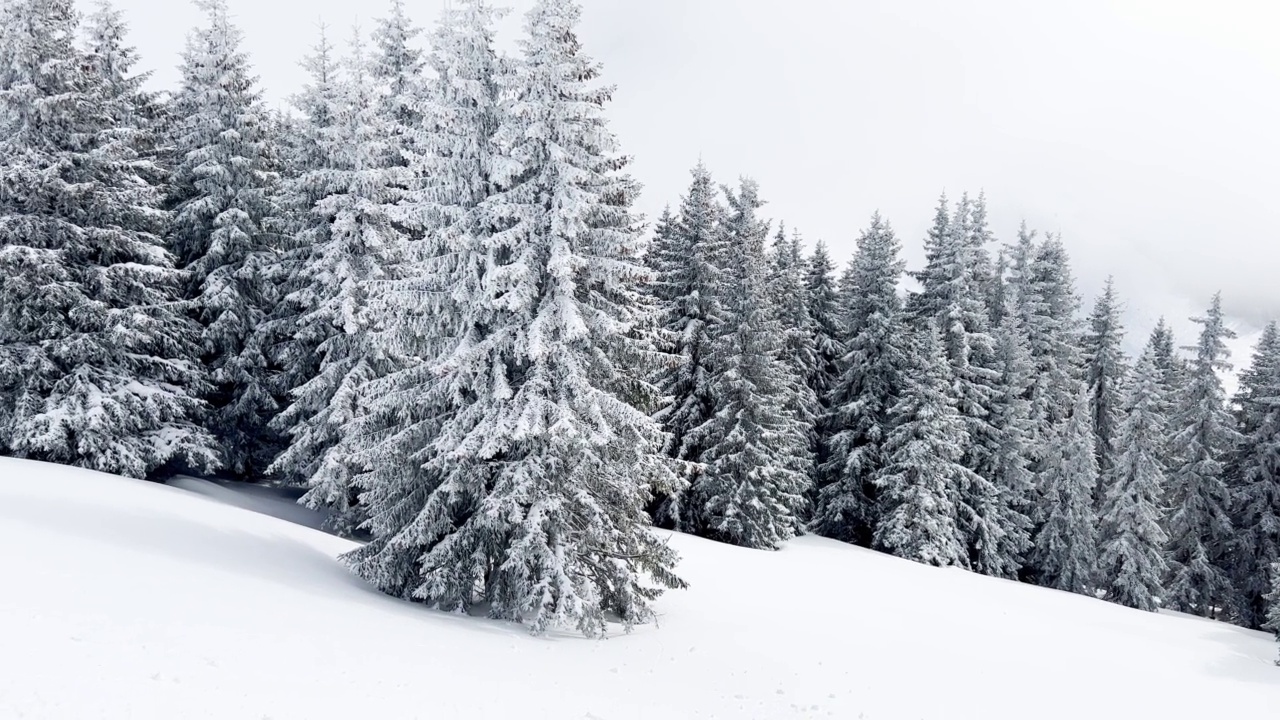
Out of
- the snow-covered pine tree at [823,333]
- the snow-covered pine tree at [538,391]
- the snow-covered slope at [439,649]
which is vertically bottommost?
the snow-covered slope at [439,649]

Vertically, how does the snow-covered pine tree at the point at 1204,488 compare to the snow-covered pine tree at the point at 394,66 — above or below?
below

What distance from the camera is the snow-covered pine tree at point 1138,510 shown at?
2984 centimetres

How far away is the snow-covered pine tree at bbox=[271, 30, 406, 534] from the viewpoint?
1859cm

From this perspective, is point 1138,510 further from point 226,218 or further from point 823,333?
point 226,218

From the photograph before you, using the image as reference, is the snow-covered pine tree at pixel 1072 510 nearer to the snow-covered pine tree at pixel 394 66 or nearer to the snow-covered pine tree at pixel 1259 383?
the snow-covered pine tree at pixel 1259 383

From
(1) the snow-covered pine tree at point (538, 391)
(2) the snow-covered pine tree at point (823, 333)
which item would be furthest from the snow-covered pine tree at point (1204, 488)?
(1) the snow-covered pine tree at point (538, 391)

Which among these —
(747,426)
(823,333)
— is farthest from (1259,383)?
(747,426)

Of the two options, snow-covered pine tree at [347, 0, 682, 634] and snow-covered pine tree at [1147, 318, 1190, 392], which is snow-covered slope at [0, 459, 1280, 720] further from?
snow-covered pine tree at [1147, 318, 1190, 392]

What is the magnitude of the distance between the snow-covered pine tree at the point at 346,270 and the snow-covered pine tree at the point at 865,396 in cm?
2050

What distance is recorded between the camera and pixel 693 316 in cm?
2739

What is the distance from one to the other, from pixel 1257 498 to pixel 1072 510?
7.09 m

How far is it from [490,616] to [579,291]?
6219 millimetres

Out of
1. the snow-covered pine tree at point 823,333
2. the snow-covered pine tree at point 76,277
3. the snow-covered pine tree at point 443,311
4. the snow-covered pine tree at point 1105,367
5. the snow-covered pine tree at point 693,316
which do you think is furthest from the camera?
the snow-covered pine tree at point 1105,367

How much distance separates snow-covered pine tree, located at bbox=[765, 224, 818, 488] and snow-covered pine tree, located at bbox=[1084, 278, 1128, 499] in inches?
653
